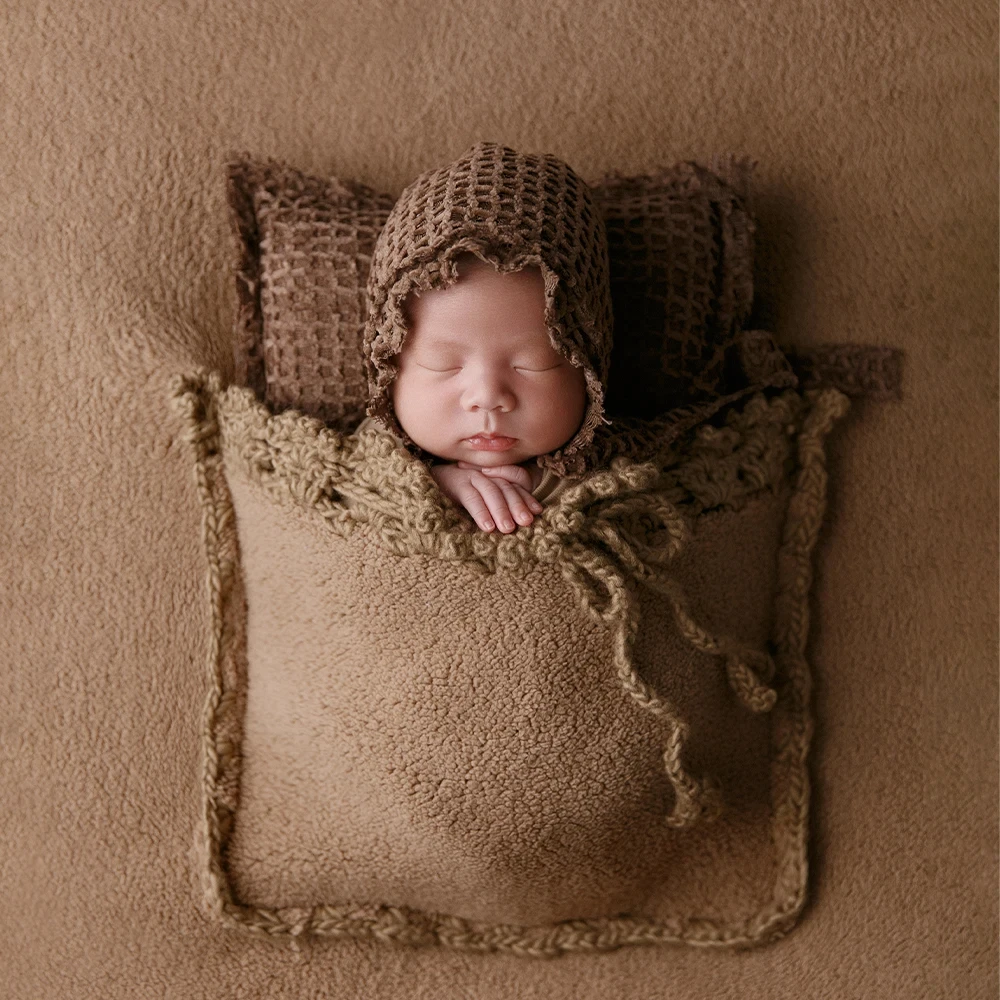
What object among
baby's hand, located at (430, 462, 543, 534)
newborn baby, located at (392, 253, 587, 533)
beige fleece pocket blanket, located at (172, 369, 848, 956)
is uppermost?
newborn baby, located at (392, 253, 587, 533)

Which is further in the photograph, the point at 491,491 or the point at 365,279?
the point at 365,279

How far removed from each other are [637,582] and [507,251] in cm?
36

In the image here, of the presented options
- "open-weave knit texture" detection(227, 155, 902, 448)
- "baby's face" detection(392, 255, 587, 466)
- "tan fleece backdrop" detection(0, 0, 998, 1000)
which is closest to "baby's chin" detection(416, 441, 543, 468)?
"baby's face" detection(392, 255, 587, 466)

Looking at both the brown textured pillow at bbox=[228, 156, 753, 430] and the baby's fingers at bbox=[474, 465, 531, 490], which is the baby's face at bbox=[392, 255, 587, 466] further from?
the brown textured pillow at bbox=[228, 156, 753, 430]

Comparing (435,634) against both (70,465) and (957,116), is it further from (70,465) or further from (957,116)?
(957,116)

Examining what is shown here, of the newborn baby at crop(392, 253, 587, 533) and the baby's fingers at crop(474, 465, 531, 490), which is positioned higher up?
the newborn baby at crop(392, 253, 587, 533)

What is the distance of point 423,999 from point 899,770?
62 centimetres

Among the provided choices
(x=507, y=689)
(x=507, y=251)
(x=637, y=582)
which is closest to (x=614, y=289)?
(x=507, y=251)

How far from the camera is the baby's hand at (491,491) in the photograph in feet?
3.39

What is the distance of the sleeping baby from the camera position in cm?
98

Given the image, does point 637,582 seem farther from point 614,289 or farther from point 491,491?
point 614,289

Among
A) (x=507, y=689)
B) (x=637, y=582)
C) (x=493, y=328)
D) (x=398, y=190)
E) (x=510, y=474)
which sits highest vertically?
(x=398, y=190)

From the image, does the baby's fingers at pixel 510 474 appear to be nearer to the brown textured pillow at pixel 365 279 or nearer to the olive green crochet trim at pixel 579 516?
the olive green crochet trim at pixel 579 516

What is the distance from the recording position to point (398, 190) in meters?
1.27
